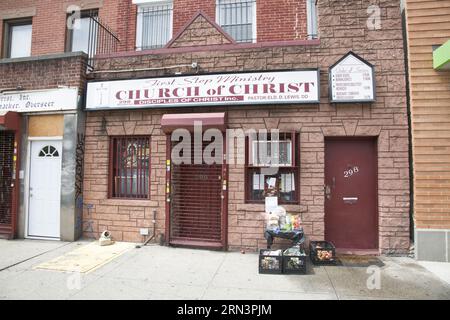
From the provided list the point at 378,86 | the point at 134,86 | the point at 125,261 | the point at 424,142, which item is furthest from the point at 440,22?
the point at 125,261

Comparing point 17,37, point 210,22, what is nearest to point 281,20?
point 210,22

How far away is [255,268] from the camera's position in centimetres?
518

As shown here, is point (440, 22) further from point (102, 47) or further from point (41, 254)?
point (41, 254)

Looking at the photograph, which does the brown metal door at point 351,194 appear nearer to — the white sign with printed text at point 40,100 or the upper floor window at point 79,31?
the white sign with printed text at point 40,100

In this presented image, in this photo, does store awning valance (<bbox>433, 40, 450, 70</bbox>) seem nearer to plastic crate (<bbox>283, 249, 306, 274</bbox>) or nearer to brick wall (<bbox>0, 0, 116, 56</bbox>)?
plastic crate (<bbox>283, 249, 306, 274</bbox>)

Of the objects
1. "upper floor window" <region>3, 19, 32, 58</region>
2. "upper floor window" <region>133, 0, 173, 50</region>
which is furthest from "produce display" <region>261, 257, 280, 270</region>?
"upper floor window" <region>3, 19, 32, 58</region>

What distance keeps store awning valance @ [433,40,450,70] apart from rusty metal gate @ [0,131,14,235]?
964 cm

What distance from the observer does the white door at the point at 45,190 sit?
6965mm

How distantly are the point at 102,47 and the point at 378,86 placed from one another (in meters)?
7.22

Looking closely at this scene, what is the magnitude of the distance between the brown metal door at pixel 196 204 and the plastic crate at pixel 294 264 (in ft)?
5.55

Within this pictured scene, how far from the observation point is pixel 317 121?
602 cm

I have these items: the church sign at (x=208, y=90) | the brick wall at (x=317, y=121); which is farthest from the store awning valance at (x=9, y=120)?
the brick wall at (x=317, y=121)

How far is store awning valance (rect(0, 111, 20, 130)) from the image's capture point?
6.81 m

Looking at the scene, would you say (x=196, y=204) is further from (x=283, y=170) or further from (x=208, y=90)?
(x=208, y=90)
